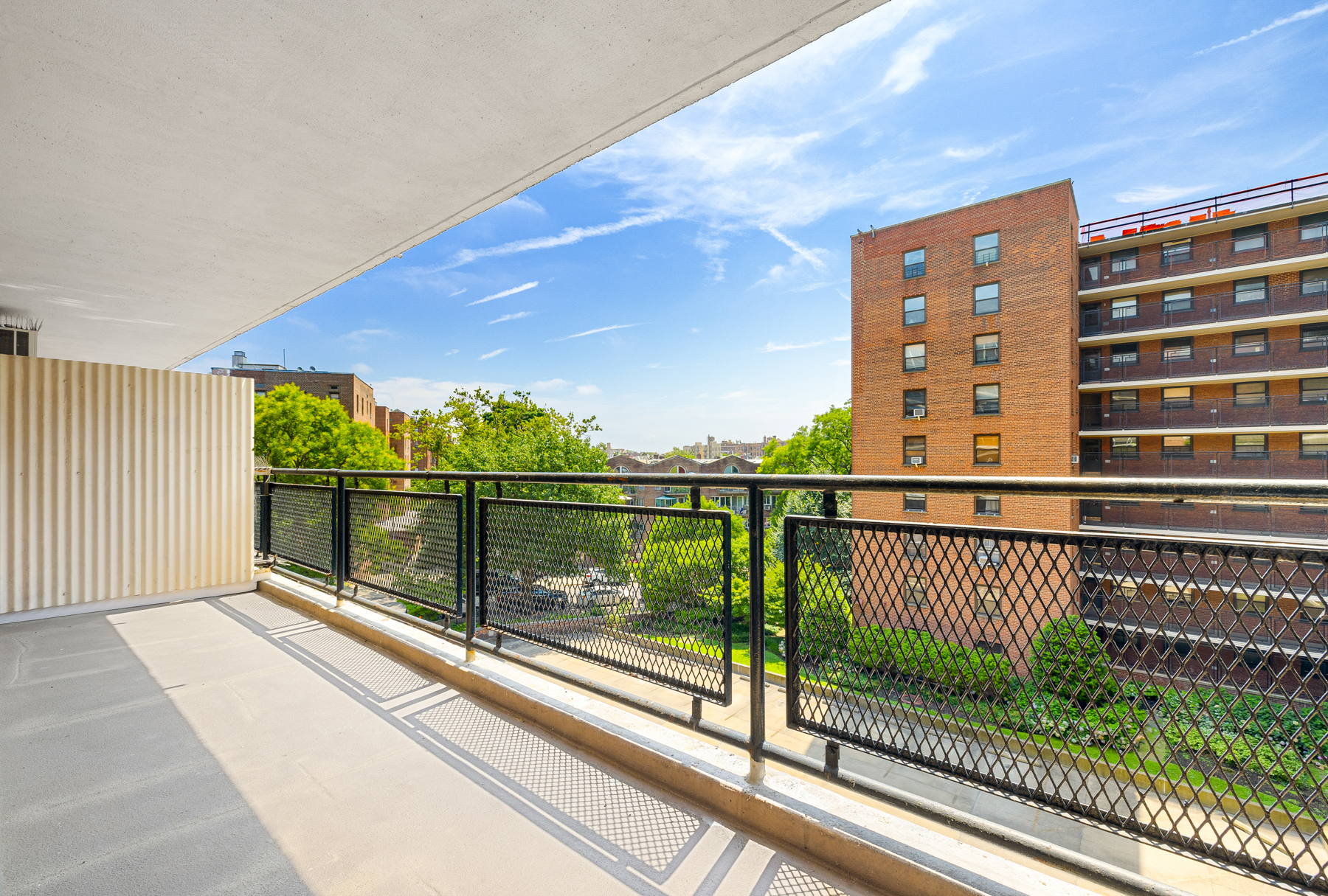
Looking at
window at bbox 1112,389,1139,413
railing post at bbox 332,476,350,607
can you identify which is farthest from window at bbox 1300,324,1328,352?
railing post at bbox 332,476,350,607

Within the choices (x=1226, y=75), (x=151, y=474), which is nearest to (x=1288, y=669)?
(x=151, y=474)

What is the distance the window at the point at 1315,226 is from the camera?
20.3 m

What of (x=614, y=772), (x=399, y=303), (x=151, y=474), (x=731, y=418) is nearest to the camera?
(x=614, y=772)

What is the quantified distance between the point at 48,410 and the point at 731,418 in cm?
7249

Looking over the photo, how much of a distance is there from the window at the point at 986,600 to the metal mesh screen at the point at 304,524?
3.40m

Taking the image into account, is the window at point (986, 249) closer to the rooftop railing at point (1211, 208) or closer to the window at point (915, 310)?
the window at point (915, 310)

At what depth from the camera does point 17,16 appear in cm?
152

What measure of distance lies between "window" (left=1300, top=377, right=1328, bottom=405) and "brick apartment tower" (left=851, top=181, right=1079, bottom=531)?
22.0ft

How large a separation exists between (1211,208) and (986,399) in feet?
37.3

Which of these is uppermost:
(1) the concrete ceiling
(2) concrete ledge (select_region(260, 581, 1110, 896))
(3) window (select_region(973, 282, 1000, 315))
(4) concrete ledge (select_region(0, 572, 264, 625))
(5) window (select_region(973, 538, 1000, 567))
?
(3) window (select_region(973, 282, 1000, 315))

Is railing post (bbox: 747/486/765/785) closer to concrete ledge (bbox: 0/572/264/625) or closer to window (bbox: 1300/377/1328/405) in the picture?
concrete ledge (bbox: 0/572/264/625)

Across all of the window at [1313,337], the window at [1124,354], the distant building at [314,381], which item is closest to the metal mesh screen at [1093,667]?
the window at [1124,354]

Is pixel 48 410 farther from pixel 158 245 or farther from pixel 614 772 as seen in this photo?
pixel 614 772

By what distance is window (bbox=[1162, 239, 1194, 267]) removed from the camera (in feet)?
Answer: 72.4
